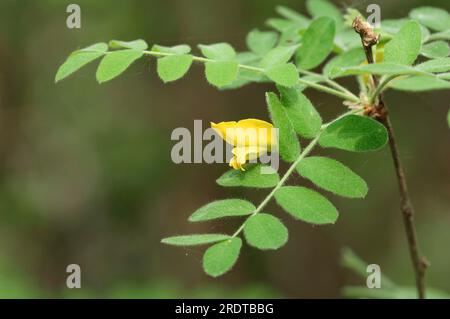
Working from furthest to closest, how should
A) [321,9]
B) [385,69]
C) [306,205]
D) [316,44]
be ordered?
[321,9] < [316,44] < [306,205] < [385,69]

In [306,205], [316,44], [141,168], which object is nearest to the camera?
[306,205]

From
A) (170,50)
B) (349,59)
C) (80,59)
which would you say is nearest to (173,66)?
(170,50)

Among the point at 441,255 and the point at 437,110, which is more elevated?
the point at 437,110

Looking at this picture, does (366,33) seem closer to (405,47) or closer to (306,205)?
(405,47)

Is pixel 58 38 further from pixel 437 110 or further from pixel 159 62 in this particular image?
pixel 159 62

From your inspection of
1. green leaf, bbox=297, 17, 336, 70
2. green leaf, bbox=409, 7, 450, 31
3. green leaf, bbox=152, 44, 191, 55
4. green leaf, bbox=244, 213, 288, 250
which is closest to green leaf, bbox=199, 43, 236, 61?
green leaf, bbox=152, 44, 191, 55

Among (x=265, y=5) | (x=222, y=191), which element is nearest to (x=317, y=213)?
(x=265, y=5)
